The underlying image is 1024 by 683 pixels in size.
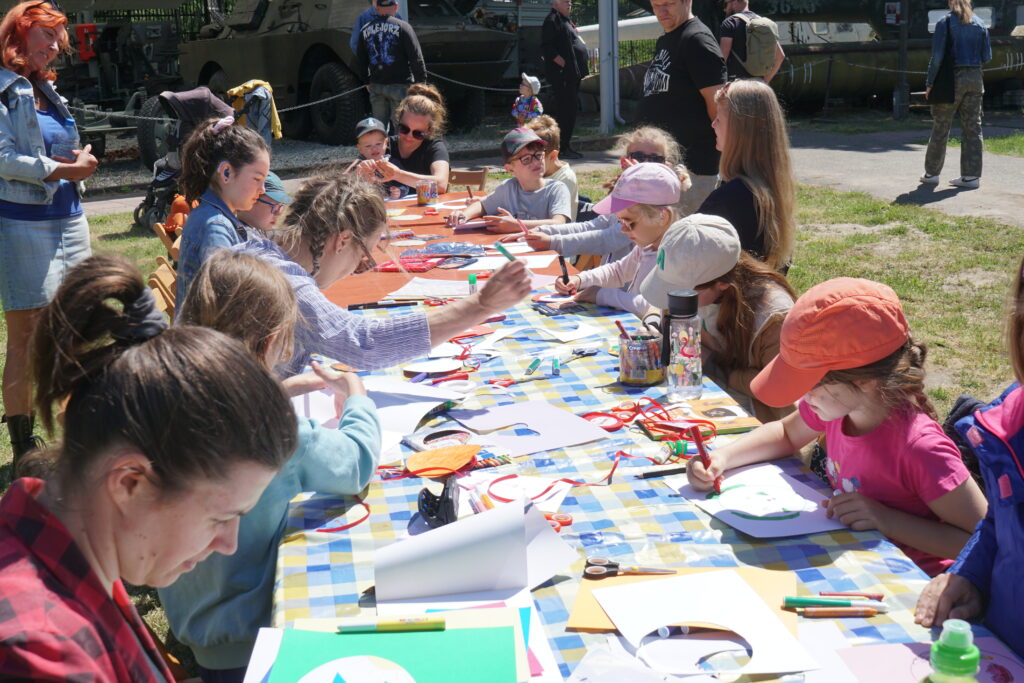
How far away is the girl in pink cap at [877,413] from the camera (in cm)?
189

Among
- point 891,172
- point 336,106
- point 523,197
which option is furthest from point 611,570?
point 336,106

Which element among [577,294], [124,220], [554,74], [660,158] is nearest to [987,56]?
[554,74]

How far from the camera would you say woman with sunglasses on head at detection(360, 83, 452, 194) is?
6.16 metres

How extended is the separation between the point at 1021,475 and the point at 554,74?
412 inches

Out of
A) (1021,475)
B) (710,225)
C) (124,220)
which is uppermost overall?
(710,225)

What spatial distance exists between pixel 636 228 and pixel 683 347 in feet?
3.72

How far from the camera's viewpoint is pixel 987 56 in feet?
28.4

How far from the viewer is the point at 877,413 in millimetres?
2018

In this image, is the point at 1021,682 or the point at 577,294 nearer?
the point at 1021,682

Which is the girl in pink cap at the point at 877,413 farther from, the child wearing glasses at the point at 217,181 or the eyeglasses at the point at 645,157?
the eyeglasses at the point at 645,157

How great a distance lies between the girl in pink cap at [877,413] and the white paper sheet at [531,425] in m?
0.37

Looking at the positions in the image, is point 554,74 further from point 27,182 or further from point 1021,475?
point 1021,475

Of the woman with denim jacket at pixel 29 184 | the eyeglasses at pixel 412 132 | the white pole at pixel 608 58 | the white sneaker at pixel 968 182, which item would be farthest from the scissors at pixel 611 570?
the white pole at pixel 608 58

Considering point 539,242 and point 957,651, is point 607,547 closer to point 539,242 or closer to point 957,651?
point 957,651
